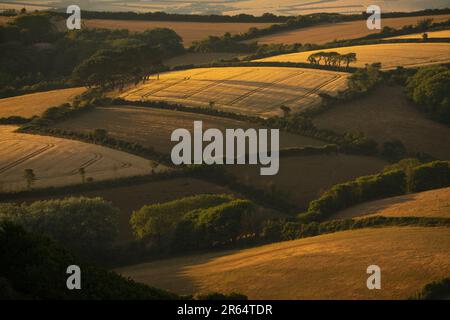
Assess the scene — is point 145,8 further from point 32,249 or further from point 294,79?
point 32,249

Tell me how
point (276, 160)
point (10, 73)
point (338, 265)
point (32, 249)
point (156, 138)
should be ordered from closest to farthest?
point (32, 249), point (338, 265), point (276, 160), point (156, 138), point (10, 73)

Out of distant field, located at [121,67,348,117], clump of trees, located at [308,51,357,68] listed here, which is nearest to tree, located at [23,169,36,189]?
distant field, located at [121,67,348,117]

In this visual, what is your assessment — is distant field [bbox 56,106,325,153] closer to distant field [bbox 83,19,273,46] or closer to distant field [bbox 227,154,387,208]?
distant field [bbox 227,154,387,208]

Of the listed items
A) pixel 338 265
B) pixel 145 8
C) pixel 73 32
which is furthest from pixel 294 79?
pixel 145 8

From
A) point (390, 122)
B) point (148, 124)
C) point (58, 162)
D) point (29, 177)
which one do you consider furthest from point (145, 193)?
point (390, 122)

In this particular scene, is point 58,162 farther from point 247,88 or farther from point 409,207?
point 247,88
